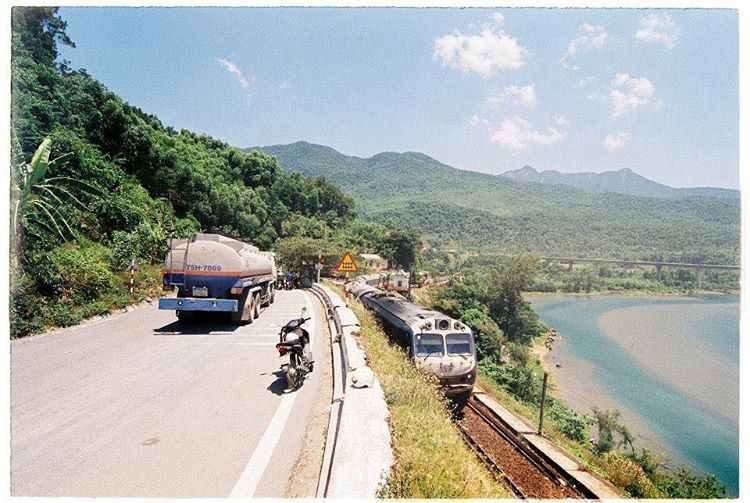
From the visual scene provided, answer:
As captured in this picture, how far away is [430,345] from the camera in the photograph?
35.4 feet

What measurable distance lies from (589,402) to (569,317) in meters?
40.8

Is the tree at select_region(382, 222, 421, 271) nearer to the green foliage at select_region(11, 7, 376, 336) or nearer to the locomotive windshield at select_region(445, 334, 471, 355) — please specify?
the green foliage at select_region(11, 7, 376, 336)

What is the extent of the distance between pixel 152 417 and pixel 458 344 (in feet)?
24.7

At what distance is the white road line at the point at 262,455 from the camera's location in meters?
4.13

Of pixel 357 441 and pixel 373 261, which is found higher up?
pixel 373 261

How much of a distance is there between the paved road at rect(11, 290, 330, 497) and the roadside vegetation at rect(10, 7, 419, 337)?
Answer: 2.73 meters

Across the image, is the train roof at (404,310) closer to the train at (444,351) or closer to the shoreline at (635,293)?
the train at (444,351)

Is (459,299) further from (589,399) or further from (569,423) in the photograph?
(569,423)

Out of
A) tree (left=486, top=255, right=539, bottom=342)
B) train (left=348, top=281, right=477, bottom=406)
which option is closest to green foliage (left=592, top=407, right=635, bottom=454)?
train (left=348, top=281, right=477, bottom=406)

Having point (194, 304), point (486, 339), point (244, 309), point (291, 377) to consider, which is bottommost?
point (486, 339)

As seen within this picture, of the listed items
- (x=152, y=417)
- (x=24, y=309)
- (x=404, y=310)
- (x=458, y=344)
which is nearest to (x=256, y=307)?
(x=404, y=310)

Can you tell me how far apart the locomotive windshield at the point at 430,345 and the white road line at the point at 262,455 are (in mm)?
4826

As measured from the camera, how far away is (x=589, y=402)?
33.1 meters

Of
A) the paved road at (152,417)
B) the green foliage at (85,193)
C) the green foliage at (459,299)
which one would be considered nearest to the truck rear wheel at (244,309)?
the paved road at (152,417)
